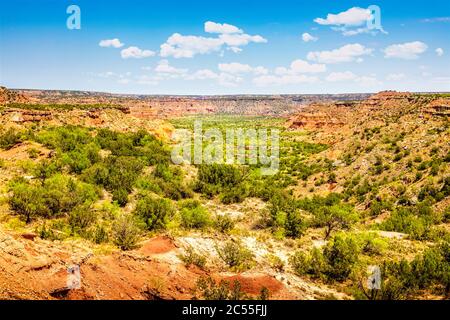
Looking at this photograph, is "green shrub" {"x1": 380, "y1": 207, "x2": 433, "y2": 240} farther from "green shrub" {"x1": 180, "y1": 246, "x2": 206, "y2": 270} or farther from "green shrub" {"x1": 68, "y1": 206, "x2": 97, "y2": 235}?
Result: "green shrub" {"x1": 68, "y1": 206, "x2": 97, "y2": 235}

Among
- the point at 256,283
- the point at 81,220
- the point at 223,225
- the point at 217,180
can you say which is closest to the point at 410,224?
the point at 223,225

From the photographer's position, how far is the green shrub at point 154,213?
647 inches

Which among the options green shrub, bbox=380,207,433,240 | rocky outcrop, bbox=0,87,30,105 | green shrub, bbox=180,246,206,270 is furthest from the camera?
rocky outcrop, bbox=0,87,30,105

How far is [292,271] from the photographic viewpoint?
11.9 m

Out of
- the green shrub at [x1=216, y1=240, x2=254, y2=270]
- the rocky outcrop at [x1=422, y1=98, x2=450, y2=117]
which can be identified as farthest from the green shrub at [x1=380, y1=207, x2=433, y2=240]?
the rocky outcrop at [x1=422, y1=98, x2=450, y2=117]

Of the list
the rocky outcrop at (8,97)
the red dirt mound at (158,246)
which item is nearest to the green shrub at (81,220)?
the red dirt mound at (158,246)

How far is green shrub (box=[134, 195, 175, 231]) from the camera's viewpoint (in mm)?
16433

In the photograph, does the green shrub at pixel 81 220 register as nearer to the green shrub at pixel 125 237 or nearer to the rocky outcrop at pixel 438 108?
the green shrub at pixel 125 237

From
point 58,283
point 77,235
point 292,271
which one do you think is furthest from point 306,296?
point 77,235

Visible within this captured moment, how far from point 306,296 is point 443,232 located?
11344mm

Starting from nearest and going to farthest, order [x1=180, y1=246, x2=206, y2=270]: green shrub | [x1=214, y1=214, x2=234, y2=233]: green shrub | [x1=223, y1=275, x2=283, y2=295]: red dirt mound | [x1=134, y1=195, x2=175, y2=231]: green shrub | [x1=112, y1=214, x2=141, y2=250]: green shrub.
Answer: [x1=223, y1=275, x2=283, y2=295]: red dirt mound < [x1=180, y1=246, x2=206, y2=270]: green shrub < [x1=112, y1=214, x2=141, y2=250]: green shrub < [x1=134, y1=195, x2=175, y2=231]: green shrub < [x1=214, y1=214, x2=234, y2=233]: green shrub

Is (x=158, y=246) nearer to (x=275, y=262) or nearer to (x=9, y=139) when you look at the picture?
(x=275, y=262)

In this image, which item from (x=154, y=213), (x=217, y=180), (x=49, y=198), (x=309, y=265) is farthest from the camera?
(x=217, y=180)

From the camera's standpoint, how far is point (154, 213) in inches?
697
